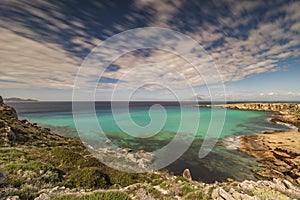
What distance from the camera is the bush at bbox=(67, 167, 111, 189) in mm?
9055

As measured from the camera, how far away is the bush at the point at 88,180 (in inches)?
356

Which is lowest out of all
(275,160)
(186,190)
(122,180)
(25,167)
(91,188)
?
(275,160)

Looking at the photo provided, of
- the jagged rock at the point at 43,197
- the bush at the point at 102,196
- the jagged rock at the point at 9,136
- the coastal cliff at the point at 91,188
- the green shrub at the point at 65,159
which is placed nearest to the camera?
the jagged rock at the point at 43,197

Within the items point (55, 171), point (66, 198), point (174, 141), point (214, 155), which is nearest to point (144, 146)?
point (174, 141)

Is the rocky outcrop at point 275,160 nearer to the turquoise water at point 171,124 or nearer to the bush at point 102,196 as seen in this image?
the turquoise water at point 171,124

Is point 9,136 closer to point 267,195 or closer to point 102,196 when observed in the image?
point 102,196

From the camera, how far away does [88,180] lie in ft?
31.0

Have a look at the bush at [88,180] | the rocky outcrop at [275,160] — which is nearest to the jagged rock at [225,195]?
the bush at [88,180]

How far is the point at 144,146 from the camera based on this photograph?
3097cm

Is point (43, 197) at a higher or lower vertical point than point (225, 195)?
higher

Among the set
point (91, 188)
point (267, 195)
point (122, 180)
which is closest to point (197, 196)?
point (267, 195)

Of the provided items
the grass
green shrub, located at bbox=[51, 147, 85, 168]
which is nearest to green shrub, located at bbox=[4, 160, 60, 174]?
green shrub, located at bbox=[51, 147, 85, 168]

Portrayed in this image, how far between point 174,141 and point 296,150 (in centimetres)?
2132

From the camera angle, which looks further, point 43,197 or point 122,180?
point 122,180
